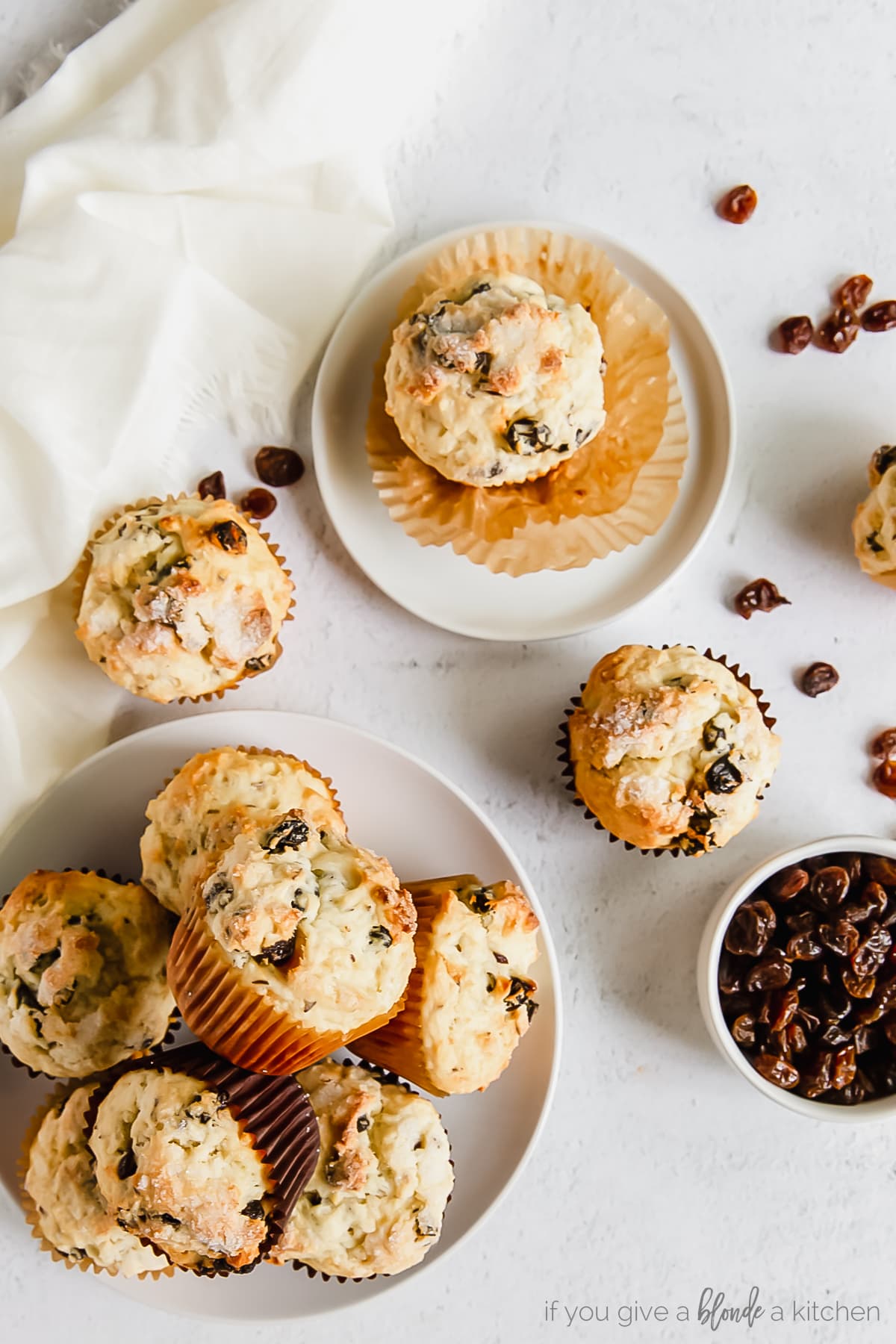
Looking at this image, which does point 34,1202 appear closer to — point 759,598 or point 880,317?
point 759,598

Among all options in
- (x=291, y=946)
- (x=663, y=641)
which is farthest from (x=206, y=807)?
(x=663, y=641)

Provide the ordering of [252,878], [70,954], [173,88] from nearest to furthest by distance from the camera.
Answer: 1. [252,878]
2. [70,954]
3. [173,88]

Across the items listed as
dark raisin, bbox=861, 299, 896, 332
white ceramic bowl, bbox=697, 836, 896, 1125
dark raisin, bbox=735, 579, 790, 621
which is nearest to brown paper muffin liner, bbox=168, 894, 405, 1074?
white ceramic bowl, bbox=697, 836, 896, 1125

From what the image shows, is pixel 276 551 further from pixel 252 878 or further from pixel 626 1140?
pixel 626 1140

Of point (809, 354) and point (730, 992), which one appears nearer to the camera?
point (730, 992)

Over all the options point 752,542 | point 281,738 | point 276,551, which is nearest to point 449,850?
point 281,738

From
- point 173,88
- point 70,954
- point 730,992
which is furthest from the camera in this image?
point 730,992
